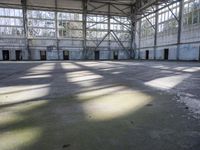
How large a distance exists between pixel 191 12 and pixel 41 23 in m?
18.1

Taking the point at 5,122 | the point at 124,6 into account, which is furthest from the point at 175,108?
the point at 124,6

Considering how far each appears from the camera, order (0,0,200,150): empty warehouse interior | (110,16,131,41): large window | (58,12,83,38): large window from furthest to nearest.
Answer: (110,16,131,41): large window
(58,12,83,38): large window
(0,0,200,150): empty warehouse interior

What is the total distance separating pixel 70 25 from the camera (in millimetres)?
25672

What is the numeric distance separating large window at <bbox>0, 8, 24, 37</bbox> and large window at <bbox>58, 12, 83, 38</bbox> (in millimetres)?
5124

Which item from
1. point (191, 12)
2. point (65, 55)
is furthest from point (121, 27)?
point (191, 12)

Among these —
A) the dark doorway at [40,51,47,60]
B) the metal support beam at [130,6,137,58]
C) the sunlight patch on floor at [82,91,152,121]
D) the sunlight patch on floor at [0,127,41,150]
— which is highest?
the metal support beam at [130,6,137,58]

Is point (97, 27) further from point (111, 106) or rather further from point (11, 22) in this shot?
point (111, 106)

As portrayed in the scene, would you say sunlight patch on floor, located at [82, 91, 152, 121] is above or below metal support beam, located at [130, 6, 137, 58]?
below

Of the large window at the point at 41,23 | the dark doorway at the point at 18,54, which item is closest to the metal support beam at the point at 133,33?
the large window at the point at 41,23

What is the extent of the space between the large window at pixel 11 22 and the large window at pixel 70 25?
5124 mm

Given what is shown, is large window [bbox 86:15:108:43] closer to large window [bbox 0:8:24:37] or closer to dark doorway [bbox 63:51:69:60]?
dark doorway [bbox 63:51:69:60]

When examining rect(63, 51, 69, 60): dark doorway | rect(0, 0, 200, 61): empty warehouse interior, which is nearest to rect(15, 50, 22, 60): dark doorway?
rect(0, 0, 200, 61): empty warehouse interior

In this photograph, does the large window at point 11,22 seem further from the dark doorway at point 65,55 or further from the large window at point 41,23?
the dark doorway at point 65,55

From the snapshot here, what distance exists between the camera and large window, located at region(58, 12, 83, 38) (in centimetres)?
2527
